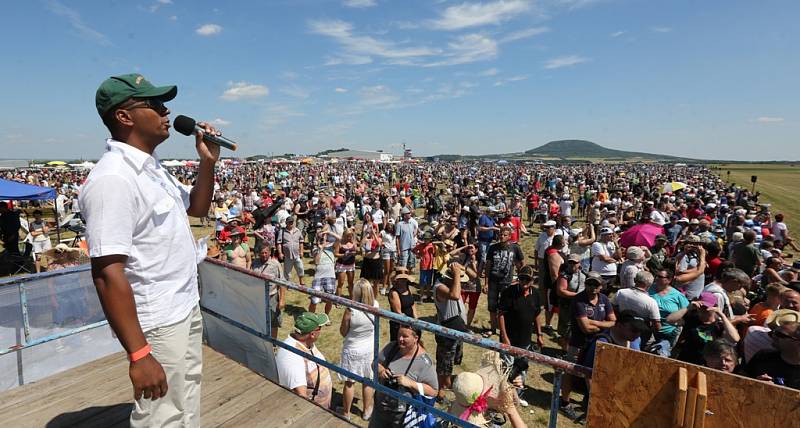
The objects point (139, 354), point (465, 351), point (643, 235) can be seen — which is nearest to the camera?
point (139, 354)

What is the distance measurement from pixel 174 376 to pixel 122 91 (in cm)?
130

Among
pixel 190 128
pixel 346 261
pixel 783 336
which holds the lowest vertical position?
pixel 346 261

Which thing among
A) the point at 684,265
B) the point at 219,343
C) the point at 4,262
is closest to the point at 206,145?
the point at 219,343

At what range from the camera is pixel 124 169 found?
160cm

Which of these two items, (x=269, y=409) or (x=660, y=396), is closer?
(x=660, y=396)

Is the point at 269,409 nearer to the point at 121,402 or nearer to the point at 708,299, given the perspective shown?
the point at 121,402

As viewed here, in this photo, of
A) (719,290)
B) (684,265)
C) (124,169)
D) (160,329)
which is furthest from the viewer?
(684,265)

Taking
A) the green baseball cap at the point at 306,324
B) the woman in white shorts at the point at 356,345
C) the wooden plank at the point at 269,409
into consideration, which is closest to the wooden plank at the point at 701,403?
the wooden plank at the point at 269,409

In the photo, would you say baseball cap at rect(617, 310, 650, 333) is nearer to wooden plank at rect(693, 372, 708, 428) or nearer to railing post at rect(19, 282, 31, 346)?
wooden plank at rect(693, 372, 708, 428)

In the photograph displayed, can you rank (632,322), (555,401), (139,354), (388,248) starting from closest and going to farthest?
(139,354) < (555,401) < (632,322) < (388,248)

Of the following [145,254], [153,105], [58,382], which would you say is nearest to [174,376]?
[145,254]

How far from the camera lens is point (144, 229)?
167cm

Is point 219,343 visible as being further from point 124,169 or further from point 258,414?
point 124,169

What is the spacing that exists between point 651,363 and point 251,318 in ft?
10.9
